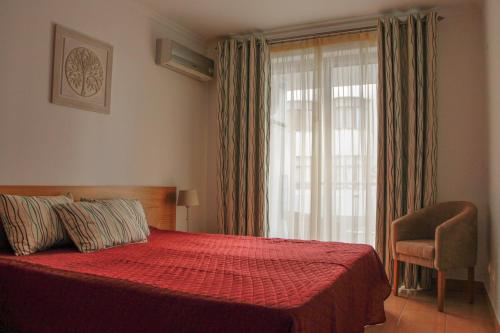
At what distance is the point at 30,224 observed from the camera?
2.58 m

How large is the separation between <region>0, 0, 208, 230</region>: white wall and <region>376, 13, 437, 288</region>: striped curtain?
81.1 inches

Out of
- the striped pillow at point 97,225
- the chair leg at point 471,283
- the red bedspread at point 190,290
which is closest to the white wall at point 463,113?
the chair leg at point 471,283

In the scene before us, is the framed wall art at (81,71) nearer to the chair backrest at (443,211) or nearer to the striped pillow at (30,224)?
the striped pillow at (30,224)

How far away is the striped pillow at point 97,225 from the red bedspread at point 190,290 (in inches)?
3.7

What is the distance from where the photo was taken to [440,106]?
13.1ft

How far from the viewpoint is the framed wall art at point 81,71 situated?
10.3ft

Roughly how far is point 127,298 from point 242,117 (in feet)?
10.4

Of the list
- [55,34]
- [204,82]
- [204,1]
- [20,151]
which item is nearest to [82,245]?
[20,151]

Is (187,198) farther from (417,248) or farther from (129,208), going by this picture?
(417,248)

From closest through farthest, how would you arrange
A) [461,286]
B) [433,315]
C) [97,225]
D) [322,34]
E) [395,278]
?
1. [97,225]
2. [433,315]
3. [395,278]
4. [461,286]
5. [322,34]

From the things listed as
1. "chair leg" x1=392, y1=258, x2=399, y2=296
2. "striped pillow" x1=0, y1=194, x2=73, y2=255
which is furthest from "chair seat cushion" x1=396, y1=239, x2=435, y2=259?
"striped pillow" x1=0, y1=194, x2=73, y2=255

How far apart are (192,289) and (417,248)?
2.33 metres

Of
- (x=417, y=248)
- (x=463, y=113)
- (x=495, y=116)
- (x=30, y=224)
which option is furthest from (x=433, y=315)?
(x=30, y=224)

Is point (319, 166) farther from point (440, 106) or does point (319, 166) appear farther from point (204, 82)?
point (204, 82)
